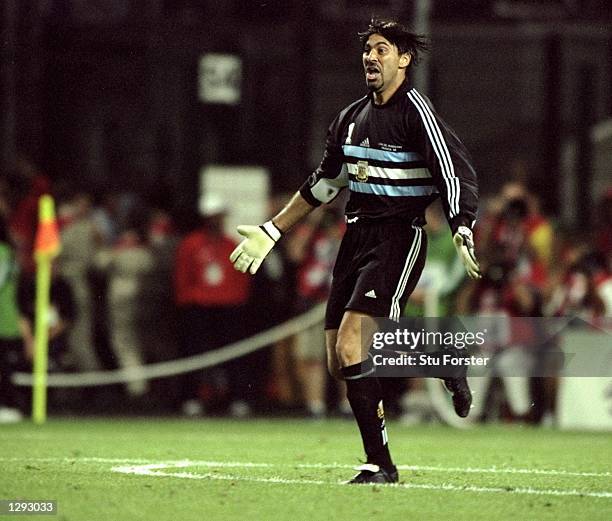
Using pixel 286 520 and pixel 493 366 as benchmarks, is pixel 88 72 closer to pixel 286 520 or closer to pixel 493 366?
pixel 493 366

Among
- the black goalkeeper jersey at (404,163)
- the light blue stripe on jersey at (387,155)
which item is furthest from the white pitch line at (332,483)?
the light blue stripe on jersey at (387,155)

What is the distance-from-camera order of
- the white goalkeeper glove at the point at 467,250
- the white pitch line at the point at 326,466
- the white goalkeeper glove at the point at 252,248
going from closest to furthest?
the white goalkeeper glove at the point at 467,250, the white goalkeeper glove at the point at 252,248, the white pitch line at the point at 326,466

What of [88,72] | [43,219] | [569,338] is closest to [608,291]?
[569,338]

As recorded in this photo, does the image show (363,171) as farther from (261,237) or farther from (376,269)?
(261,237)

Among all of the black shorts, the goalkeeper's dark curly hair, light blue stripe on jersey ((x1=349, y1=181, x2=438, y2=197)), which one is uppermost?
the goalkeeper's dark curly hair

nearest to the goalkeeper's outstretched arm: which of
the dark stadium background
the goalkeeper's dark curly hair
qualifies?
the goalkeeper's dark curly hair

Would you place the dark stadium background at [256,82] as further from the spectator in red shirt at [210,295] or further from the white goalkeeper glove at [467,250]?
the white goalkeeper glove at [467,250]

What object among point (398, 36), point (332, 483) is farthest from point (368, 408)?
point (398, 36)

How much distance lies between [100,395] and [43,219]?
267 cm

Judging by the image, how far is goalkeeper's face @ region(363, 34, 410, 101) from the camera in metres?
9.16

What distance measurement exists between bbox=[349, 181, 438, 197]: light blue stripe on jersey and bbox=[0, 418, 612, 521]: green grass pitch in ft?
4.88

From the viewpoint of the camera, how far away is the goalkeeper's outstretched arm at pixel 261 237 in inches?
376

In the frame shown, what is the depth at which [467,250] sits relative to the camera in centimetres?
881

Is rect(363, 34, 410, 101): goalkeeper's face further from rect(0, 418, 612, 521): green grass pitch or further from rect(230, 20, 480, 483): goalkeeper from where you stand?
rect(0, 418, 612, 521): green grass pitch
